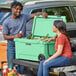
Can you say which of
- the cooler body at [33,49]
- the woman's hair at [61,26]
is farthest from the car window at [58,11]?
the woman's hair at [61,26]

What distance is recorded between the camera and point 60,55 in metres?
5.33

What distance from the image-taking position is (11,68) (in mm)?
6105

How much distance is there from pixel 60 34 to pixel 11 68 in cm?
132

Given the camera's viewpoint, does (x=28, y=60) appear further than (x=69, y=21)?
No

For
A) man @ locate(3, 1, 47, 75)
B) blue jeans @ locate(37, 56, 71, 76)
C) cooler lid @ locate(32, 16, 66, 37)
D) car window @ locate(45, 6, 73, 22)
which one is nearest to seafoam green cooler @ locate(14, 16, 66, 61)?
cooler lid @ locate(32, 16, 66, 37)

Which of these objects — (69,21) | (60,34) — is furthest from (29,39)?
(69,21)

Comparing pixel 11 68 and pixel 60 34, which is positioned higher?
pixel 60 34

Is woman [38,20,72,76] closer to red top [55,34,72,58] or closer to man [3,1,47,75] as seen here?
red top [55,34,72,58]

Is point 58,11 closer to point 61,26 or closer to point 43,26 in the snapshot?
point 43,26

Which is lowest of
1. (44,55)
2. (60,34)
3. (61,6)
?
(44,55)

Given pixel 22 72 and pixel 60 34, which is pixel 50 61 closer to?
pixel 60 34

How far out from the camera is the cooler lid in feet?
19.7

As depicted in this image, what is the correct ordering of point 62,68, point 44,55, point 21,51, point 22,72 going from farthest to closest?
point 22,72, point 21,51, point 44,55, point 62,68

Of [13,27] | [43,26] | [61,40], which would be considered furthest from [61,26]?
[13,27]
